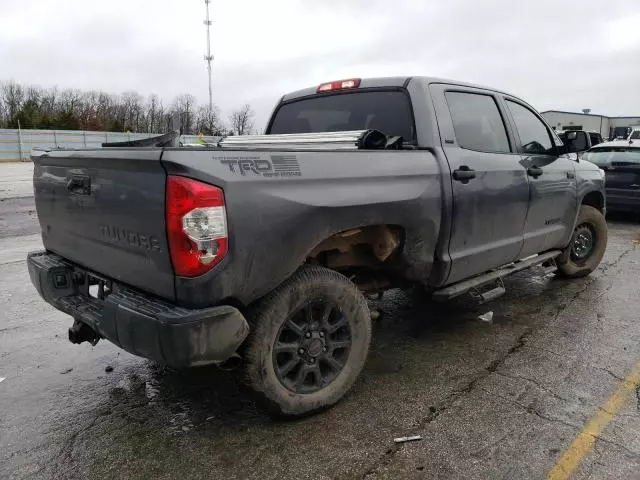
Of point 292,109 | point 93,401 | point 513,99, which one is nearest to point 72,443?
point 93,401

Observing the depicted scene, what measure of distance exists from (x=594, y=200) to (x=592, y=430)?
3681 millimetres

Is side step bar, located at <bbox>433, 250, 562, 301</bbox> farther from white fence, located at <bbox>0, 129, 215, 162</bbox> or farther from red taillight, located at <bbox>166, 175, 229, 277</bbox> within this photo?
white fence, located at <bbox>0, 129, 215, 162</bbox>

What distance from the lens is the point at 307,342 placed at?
9.49 ft

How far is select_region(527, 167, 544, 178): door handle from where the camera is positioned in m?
4.31

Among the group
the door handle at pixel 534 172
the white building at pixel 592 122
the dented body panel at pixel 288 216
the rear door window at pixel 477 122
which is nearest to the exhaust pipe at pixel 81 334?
the dented body panel at pixel 288 216

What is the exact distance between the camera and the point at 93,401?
322 cm

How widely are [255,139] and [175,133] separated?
96 centimetres

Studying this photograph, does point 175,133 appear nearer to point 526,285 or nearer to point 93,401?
point 93,401

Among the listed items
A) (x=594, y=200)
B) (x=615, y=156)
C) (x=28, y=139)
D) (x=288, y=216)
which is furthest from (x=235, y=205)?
(x=28, y=139)

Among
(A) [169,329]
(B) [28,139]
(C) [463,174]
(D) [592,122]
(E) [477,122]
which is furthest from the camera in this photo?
(D) [592,122]

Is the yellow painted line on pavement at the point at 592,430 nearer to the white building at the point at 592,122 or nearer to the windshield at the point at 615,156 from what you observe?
the windshield at the point at 615,156

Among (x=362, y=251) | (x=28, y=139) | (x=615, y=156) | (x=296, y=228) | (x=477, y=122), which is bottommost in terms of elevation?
(x=362, y=251)

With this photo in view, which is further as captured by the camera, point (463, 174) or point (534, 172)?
point (534, 172)

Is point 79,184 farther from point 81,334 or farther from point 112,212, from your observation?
point 81,334
